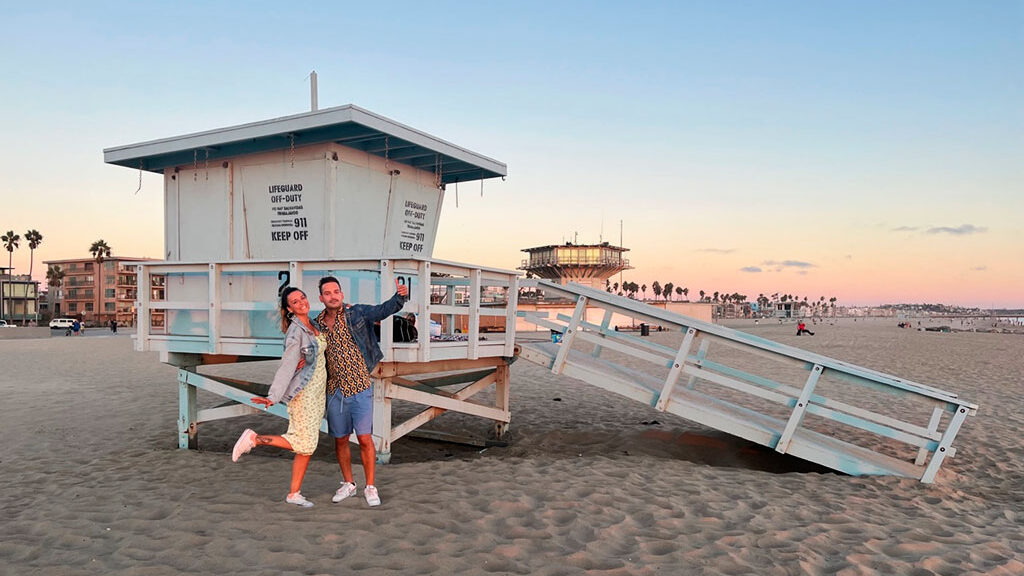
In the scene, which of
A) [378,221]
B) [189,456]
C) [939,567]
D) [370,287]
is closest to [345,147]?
[378,221]

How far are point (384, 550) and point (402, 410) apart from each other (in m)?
7.01

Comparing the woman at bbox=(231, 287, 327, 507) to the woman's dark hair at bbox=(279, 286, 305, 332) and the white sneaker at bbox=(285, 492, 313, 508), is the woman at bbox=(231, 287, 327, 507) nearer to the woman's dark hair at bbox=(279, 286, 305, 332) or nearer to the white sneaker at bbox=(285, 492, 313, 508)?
the woman's dark hair at bbox=(279, 286, 305, 332)

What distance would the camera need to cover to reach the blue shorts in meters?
4.82

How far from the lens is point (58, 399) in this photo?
39.6 feet

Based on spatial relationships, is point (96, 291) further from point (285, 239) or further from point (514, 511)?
point (514, 511)

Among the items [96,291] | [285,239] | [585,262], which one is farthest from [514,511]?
[96,291]

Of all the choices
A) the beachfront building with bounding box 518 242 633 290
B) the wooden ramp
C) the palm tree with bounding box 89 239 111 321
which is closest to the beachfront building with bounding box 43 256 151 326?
the palm tree with bounding box 89 239 111 321

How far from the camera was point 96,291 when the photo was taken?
90.8 metres

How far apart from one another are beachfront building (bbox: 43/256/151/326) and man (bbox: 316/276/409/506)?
94919 mm

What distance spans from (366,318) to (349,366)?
0.41 metres

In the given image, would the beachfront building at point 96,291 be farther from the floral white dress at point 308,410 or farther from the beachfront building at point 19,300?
the floral white dress at point 308,410

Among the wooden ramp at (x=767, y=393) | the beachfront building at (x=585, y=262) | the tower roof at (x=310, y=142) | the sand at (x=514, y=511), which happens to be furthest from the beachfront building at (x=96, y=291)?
the wooden ramp at (x=767, y=393)

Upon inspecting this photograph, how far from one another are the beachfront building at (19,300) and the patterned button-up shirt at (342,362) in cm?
9431

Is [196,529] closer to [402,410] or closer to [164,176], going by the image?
[164,176]
